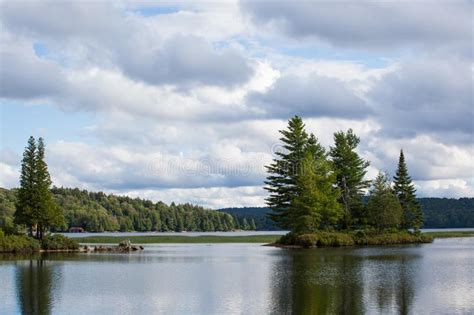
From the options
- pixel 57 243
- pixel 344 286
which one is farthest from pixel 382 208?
pixel 344 286

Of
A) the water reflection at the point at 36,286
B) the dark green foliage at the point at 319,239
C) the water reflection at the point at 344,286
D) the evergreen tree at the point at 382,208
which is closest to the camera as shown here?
the water reflection at the point at 344,286

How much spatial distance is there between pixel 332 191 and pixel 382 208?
8.20 meters

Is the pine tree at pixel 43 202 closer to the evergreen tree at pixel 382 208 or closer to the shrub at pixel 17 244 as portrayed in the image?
the shrub at pixel 17 244

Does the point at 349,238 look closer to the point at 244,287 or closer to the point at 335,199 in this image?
the point at 335,199

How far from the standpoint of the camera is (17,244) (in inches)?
3469

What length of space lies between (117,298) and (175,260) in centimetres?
3142

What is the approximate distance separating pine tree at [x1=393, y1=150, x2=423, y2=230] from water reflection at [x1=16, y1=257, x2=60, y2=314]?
7169 centimetres

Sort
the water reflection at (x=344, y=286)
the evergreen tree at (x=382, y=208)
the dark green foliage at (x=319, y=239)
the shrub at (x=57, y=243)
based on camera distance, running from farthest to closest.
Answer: the evergreen tree at (x=382, y=208)
the dark green foliage at (x=319, y=239)
the shrub at (x=57, y=243)
the water reflection at (x=344, y=286)

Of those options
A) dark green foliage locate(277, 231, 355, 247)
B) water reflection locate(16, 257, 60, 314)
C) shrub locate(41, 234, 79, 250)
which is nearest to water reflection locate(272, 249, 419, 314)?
water reflection locate(16, 257, 60, 314)

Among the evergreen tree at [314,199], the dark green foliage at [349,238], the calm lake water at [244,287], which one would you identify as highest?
the evergreen tree at [314,199]

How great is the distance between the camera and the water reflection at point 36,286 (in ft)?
115

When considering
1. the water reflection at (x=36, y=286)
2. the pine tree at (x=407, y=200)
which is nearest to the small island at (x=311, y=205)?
the pine tree at (x=407, y=200)

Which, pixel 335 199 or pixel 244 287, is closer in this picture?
pixel 244 287

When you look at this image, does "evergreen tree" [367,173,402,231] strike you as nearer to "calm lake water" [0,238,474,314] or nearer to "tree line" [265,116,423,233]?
"tree line" [265,116,423,233]
